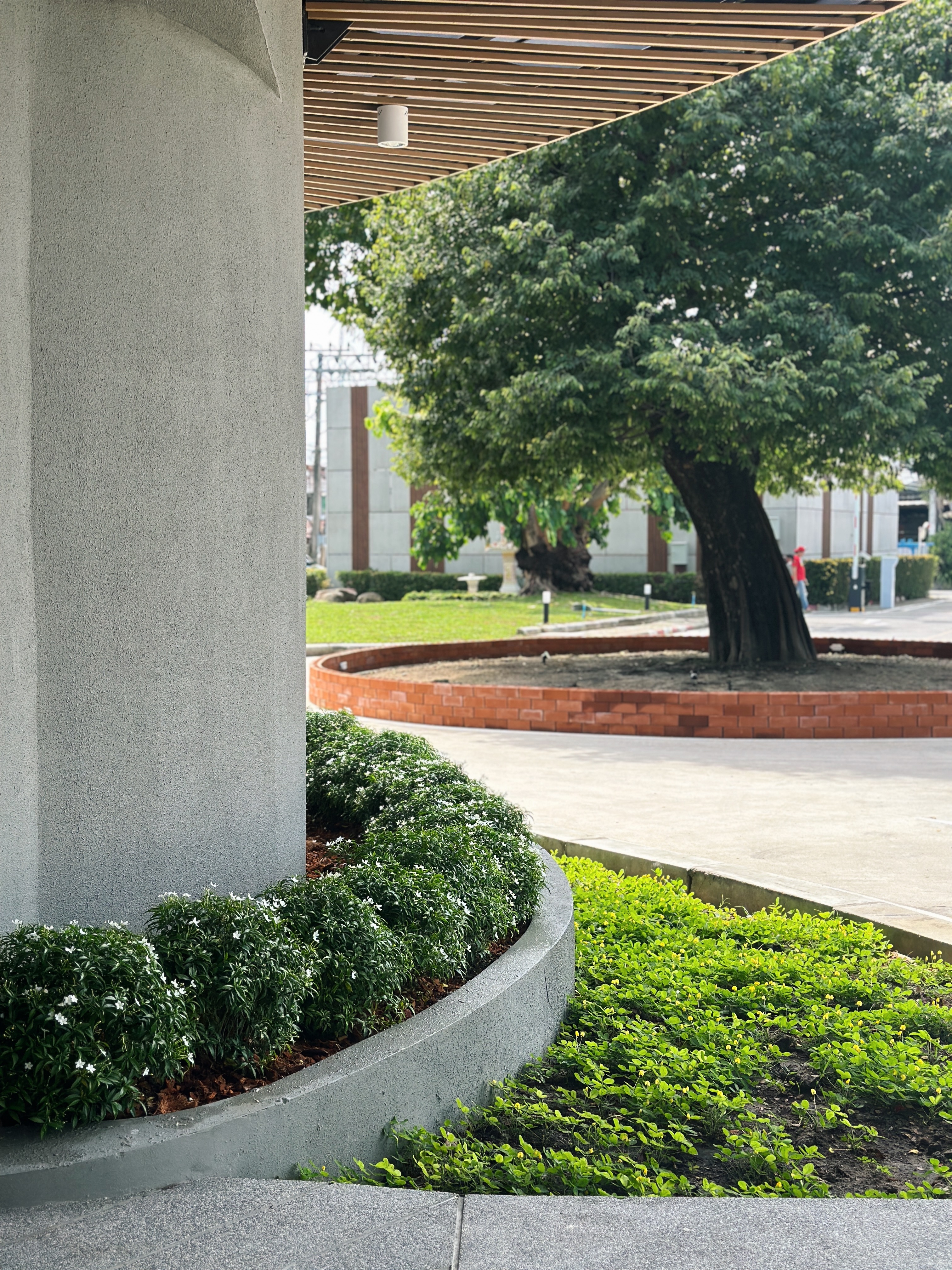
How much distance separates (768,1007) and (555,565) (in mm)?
30220

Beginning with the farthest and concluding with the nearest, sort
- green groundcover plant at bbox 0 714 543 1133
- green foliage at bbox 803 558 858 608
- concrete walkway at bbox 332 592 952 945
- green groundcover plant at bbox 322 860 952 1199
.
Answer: green foliage at bbox 803 558 858 608 → concrete walkway at bbox 332 592 952 945 → green groundcover plant at bbox 322 860 952 1199 → green groundcover plant at bbox 0 714 543 1133

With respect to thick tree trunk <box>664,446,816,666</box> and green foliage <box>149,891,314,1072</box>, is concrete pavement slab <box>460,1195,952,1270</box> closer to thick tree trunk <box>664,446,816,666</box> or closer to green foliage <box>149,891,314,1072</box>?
green foliage <box>149,891,314,1072</box>

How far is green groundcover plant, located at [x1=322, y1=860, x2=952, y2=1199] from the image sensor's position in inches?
127

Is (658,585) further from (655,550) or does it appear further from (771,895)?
(771,895)

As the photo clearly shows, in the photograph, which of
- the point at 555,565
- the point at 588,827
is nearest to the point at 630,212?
the point at 588,827

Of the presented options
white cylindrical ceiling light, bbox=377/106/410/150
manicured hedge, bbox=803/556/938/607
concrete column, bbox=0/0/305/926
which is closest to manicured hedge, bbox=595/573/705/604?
manicured hedge, bbox=803/556/938/607

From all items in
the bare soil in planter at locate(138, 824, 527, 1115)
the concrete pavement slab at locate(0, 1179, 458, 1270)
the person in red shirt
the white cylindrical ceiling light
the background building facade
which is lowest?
the concrete pavement slab at locate(0, 1179, 458, 1270)

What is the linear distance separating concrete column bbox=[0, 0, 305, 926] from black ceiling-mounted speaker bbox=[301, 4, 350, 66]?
1.37 metres

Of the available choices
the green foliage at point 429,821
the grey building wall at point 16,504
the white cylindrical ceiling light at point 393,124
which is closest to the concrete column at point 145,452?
the grey building wall at point 16,504

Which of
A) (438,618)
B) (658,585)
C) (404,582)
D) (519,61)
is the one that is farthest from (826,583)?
(519,61)

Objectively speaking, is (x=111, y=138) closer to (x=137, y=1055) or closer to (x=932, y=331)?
(x=137, y=1055)

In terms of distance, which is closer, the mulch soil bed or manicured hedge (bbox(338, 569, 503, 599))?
the mulch soil bed

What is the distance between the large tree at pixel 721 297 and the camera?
11828 millimetres

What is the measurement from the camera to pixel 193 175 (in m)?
4.14
